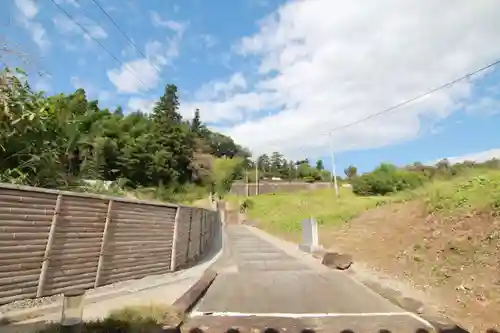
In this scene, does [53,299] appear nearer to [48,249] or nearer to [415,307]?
[48,249]

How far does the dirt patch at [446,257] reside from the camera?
653 centimetres

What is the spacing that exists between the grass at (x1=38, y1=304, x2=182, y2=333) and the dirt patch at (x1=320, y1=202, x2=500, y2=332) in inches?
169

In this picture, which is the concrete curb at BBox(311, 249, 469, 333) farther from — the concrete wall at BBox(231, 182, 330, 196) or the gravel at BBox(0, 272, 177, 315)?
the concrete wall at BBox(231, 182, 330, 196)

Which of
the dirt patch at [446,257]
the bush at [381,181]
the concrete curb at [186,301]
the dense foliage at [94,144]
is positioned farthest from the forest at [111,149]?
the bush at [381,181]

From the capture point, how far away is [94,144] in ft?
81.1

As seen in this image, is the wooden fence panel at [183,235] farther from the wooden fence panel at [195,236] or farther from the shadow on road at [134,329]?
the shadow on road at [134,329]

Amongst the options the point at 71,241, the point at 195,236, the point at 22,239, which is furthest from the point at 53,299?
the point at 195,236

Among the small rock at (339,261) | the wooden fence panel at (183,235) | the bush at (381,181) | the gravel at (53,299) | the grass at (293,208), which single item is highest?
the bush at (381,181)

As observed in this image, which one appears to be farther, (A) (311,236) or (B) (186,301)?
(A) (311,236)

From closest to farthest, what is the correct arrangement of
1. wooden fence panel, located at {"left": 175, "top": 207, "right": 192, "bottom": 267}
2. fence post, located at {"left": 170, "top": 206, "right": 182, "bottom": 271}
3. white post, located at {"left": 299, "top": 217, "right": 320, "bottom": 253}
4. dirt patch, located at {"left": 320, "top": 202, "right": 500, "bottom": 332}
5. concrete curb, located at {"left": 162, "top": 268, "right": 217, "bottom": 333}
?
1. concrete curb, located at {"left": 162, "top": 268, "right": 217, "bottom": 333}
2. dirt patch, located at {"left": 320, "top": 202, "right": 500, "bottom": 332}
3. fence post, located at {"left": 170, "top": 206, "right": 182, "bottom": 271}
4. wooden fence panel, located at {"left": 175, "top": 207, "right": 192, "bottom": 267}
5. white post, located at {"left": 299, "top": 217, "right": 320, "bottom": 253}

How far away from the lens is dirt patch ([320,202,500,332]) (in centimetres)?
653

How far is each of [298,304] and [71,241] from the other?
4172 millimetres

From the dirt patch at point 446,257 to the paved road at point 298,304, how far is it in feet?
3.03

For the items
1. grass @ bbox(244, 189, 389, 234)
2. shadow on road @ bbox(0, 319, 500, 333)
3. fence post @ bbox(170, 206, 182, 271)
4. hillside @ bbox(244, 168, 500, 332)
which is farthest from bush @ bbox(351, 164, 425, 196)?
shadow on road @ bbox(0, 319, 500, 333)
